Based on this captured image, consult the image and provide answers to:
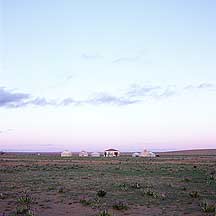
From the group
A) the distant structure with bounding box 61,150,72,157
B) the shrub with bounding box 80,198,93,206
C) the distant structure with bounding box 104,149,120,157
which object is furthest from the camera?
the distant structure with bounding box 61,150,72,157

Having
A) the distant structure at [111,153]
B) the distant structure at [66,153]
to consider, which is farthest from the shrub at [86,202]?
the distant structure at [66,153]

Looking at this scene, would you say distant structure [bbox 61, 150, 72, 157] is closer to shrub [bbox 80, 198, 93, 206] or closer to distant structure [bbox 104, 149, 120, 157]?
distant structure [bbox 104, 149, 120, 157]

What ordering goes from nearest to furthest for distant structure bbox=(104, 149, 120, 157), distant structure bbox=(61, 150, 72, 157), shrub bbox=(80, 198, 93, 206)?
shrub bbox=(80, 198, 93, 206) → distant structure bbox=(104, 149, 120, 157) → distant structure bbox=(61, 150, 72, 157)

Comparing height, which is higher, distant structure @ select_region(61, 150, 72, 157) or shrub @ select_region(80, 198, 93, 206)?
shrub @ select_region(80, 198, 93, 206)

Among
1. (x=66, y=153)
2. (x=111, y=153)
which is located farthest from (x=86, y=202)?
(x=66, y=153)

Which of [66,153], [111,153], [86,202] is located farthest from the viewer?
[66,153]

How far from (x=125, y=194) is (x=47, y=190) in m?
5.08

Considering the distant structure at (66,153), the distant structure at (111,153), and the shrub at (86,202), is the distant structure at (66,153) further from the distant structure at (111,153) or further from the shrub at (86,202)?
the shrub at (86,202)

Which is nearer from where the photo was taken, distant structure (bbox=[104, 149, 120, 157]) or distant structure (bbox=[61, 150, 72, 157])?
distant structure (bbox=[104, 149, 120, 157])

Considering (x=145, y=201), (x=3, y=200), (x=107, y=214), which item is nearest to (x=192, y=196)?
(x=145, y=201)

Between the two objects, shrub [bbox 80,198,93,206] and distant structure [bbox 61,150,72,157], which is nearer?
shrub [bbox 80,198,93,206]

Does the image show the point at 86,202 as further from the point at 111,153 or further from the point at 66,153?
the point at 66,153

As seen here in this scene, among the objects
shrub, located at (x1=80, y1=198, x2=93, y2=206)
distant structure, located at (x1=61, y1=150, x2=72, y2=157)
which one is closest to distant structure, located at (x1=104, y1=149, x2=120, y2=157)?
distant structure, located at (x1=61, y1=150, x2=72, y2=157)

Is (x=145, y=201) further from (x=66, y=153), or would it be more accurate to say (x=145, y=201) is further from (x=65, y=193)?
(x=66, y=153)
